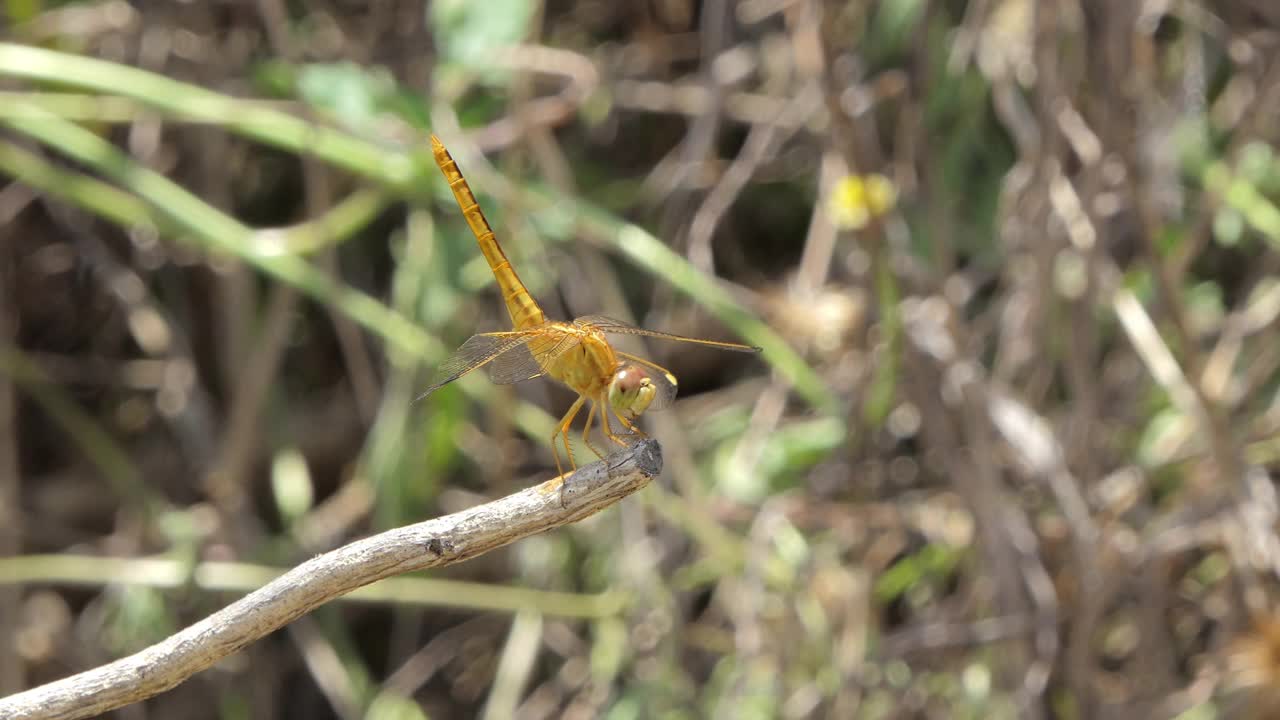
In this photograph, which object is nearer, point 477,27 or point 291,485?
point 477,27

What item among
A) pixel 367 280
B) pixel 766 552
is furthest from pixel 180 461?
pixel 766 552

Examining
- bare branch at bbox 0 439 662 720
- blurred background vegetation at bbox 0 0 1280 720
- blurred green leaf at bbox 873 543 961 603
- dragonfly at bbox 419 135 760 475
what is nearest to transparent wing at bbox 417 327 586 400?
dragonfly at bbox 419 135 760 475

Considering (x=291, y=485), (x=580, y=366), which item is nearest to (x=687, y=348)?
(x=291, y=485)

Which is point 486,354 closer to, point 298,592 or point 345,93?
point 298,592

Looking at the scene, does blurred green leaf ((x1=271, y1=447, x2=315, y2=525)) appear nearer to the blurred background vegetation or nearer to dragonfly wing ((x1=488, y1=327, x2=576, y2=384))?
the blurred background vegetation

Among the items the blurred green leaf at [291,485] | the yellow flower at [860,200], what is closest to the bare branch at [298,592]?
the yellow flower at [860,200]

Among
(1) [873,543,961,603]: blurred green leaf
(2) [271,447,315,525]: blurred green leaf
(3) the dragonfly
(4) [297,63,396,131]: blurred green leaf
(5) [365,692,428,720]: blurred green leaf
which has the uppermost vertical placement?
(4) [297,63,396,131]: blurred green leaf
